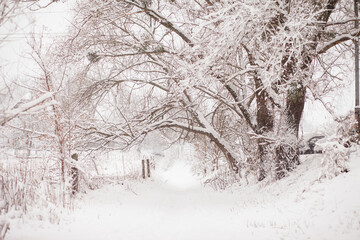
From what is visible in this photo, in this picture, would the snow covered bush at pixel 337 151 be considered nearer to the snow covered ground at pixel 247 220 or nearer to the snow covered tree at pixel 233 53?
the snow covered ground at pixel 247 220

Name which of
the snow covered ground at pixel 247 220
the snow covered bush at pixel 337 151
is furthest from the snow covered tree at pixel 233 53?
the snow covered ground at pixel 247 220

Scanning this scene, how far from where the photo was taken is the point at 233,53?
20.8 ft

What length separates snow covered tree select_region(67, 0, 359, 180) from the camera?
17.3 feet

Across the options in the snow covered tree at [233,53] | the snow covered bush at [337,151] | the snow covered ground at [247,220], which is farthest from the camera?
the snow covered tree at [233,53]

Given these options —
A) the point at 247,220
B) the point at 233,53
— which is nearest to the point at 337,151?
the point at 247,220

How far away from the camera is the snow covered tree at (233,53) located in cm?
527

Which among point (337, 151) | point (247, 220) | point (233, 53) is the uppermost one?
point (233, 53)

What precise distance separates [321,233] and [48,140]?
255 inches

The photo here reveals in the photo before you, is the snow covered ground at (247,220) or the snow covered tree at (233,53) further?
the snow covered tree at (233,53)

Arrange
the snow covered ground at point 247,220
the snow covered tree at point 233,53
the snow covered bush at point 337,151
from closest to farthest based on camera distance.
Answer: the snow covered ground at point 247,220 < the snow covered bush at point 337,151 < the snow covered tree at point 233,53

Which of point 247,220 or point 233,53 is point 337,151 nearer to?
point 247,220

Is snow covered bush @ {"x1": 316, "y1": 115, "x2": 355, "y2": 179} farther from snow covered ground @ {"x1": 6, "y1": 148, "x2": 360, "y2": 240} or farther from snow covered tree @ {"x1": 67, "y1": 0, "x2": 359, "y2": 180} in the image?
snow covered tree @ {"x1": 67, "y1": 0, "x2": 359, "y2": 180}

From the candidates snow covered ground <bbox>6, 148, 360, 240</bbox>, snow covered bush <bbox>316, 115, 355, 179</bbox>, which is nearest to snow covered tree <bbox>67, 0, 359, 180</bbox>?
snow covered bush <bbox>316, 115, 355, 179</bbox>

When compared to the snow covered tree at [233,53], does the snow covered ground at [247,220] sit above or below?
below
